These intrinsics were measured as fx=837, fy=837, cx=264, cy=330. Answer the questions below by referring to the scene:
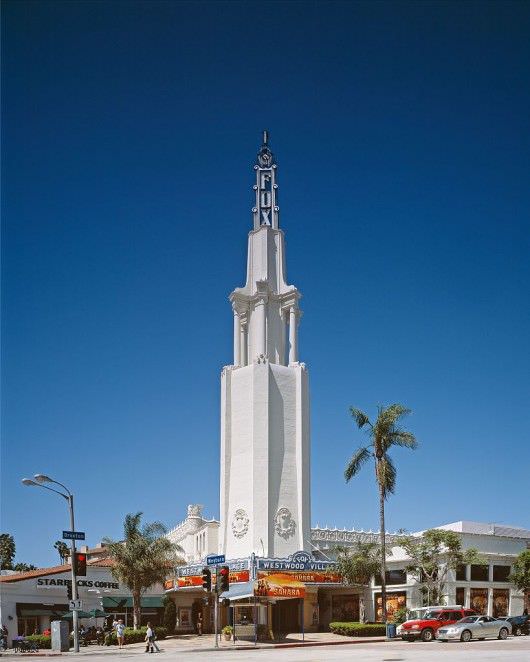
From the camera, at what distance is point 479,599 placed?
67250 millimetres

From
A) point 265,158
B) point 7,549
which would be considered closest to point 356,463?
point 265,158

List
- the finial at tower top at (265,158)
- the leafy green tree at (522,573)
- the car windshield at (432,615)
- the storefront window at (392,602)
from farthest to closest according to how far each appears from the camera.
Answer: the finial at tower top at (265,158)
the leafy green tree at (522,573)
the storefront window at (392,602)
the car windshield at (432,615)

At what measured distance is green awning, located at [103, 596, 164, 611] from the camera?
212 feet

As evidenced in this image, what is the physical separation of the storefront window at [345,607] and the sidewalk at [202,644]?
7067 millimetres

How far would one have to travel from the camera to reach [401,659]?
31.2 m

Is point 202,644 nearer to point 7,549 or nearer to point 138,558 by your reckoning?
point 138,558

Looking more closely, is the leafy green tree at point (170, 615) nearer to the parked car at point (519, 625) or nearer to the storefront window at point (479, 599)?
the storefront window at point (479, 599)

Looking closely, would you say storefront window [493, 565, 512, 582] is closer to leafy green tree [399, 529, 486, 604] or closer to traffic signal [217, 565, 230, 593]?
leafy green tree [399, 529, 486, 604]

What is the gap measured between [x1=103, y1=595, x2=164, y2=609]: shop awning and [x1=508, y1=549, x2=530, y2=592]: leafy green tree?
1126 inches

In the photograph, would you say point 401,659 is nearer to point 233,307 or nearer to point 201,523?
point 233,307

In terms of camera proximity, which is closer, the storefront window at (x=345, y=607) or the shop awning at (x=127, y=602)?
the shop awning at (x=127, y=602)

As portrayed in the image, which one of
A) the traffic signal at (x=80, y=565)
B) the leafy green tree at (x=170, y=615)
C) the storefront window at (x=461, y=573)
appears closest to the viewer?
the traffic signal at (x=80, y=565)

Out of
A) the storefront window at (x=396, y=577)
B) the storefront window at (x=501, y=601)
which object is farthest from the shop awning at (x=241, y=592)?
the storefront window at (x=501, y=601)

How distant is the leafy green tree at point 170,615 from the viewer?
64250mm
